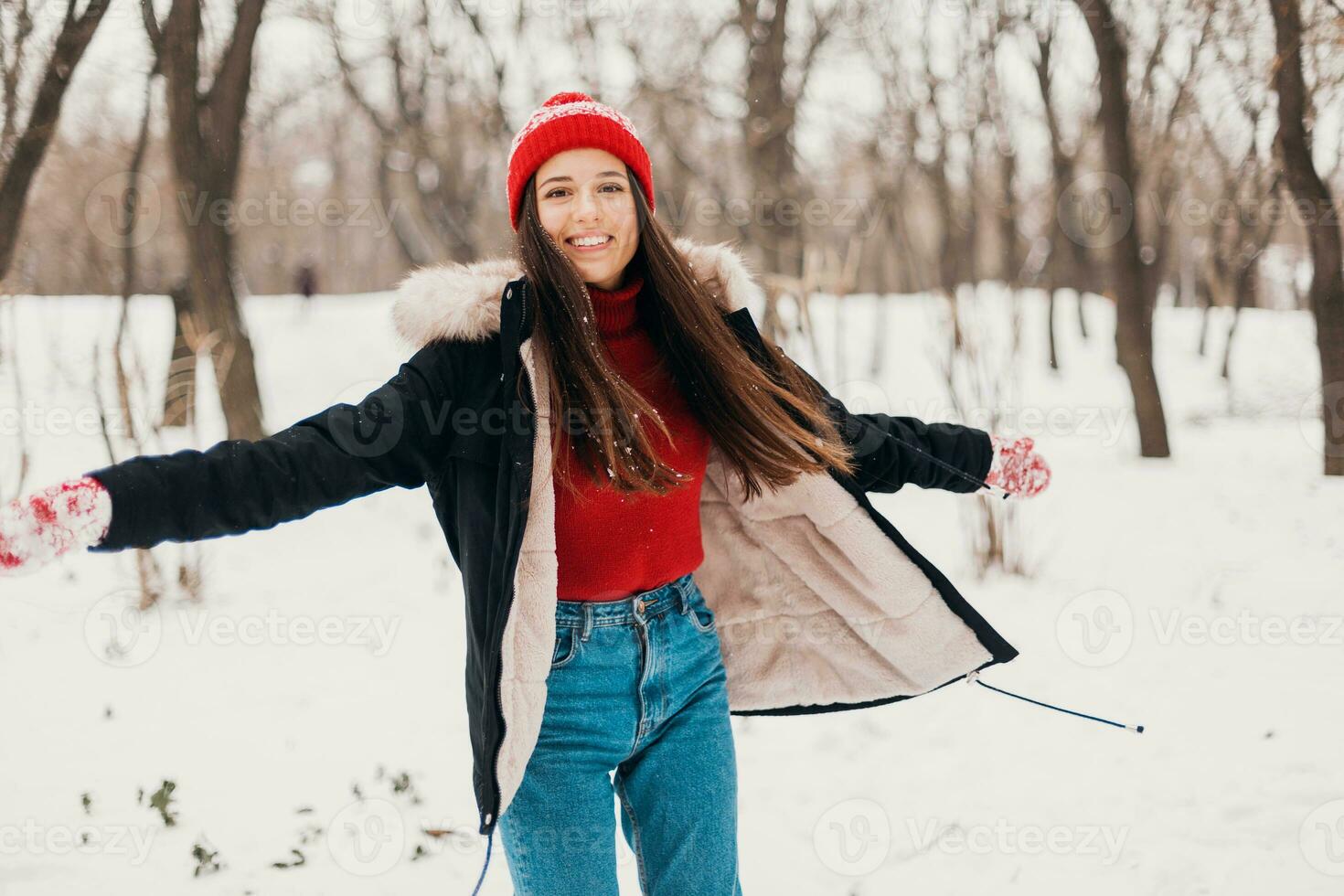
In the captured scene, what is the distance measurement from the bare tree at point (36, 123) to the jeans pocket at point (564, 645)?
3.58 metres

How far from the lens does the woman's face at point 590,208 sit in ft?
6.31

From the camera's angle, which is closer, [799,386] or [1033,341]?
[799,386]

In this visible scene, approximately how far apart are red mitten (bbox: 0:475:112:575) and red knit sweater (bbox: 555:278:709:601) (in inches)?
29.8

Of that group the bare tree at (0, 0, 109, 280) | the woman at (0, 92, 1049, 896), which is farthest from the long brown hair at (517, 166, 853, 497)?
the bare tree at (0, 0, 109, 280)

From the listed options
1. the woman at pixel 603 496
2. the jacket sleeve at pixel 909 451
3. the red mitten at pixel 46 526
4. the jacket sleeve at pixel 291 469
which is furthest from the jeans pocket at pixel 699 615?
the red mitten at pixel 46 526

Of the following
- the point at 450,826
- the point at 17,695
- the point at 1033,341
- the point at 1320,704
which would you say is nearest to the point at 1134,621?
the point at 1320,704

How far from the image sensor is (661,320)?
2.05m

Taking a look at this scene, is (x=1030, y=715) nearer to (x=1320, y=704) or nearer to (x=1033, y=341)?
(x=1320, y=704)

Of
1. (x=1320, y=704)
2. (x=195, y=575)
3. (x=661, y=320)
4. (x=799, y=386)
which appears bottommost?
(x=1320, y=704)

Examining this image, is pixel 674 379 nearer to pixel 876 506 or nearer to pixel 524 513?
pixel 524 513

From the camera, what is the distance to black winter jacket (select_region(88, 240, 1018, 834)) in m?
1.53

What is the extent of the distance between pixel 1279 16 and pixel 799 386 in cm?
722

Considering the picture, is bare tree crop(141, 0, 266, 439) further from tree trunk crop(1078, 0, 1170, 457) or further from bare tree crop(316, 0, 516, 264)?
tree trunk crop(1078, 0, 1170, 457)

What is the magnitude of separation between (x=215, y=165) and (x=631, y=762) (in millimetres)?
7327
